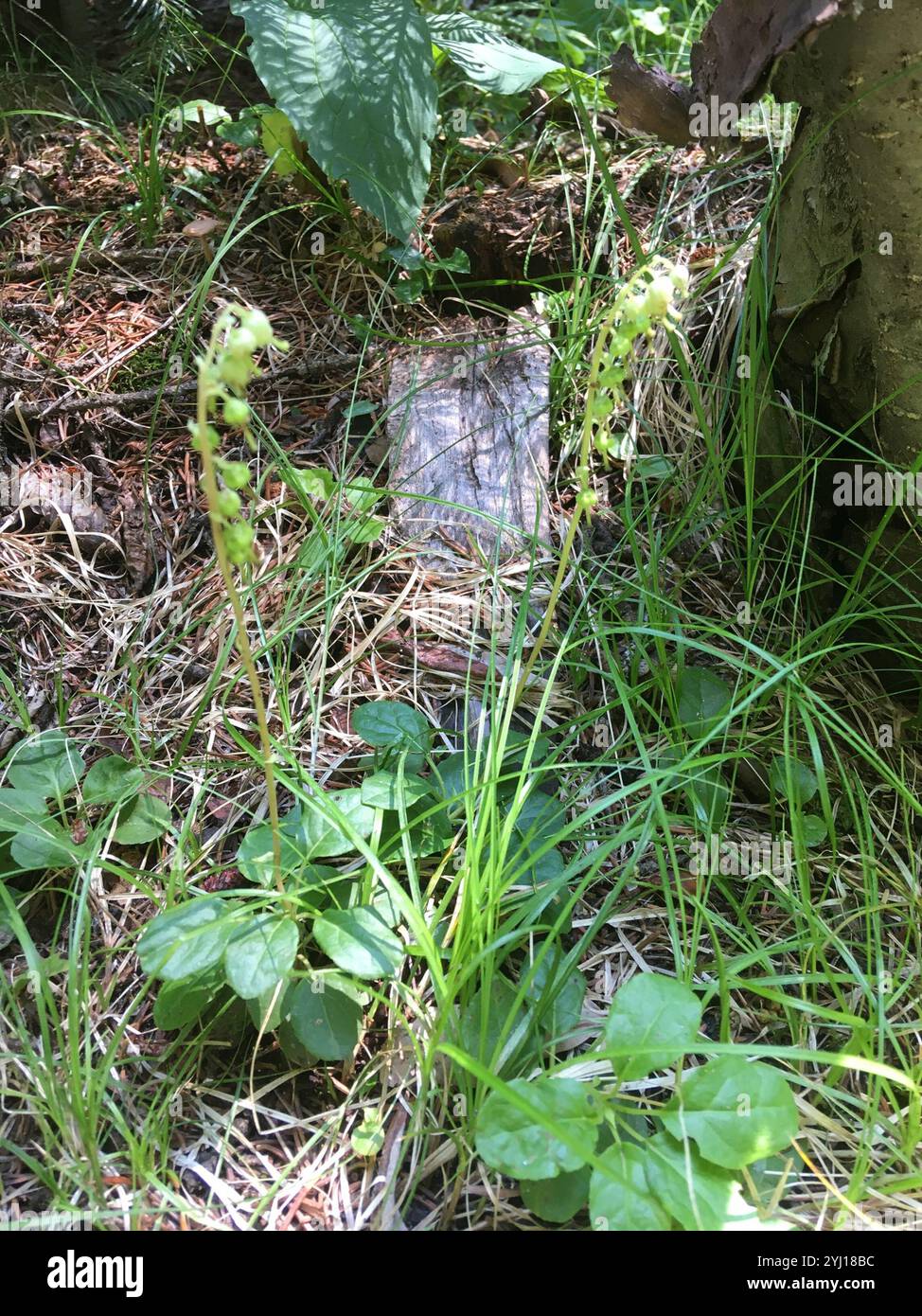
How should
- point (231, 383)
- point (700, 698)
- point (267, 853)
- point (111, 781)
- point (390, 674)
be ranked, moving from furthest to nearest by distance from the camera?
point (390, 674), point (700, 698), point (111, 781), point (267, 853), point (231, 383)

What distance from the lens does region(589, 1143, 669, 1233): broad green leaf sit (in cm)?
116

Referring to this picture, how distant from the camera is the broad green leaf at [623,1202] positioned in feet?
3.79

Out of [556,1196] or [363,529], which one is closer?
[556,1196]

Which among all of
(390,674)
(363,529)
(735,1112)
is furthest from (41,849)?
(735,1112)

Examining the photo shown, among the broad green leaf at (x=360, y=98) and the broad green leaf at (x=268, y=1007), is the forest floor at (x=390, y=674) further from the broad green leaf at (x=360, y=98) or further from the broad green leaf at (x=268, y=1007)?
the broad green leaf at (x=360, y=98)

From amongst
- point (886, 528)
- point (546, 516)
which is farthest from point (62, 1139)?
point (886, 528)

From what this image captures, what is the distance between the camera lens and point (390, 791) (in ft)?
5.17

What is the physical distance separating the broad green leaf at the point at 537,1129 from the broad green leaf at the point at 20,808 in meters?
0.89

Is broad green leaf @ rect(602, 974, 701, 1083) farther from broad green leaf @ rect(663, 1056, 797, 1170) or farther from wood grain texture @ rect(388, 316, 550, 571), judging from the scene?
wood grain texture @ rect(388, 316, 550, 571)

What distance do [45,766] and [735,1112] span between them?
1.22 m

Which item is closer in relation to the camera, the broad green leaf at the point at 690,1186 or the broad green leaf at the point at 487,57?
the broad green leaf at the point at 690,1186

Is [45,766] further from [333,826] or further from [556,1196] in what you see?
[556,1196]

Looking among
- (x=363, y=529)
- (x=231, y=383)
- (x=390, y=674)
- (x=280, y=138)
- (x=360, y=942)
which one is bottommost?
(x=360, y=942)

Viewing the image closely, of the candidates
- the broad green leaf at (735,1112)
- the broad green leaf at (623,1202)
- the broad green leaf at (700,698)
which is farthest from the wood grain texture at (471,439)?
the broad green leaf at (623,1202)
